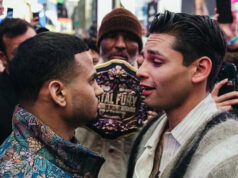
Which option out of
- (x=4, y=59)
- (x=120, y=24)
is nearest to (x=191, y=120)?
(x=120, y=24)

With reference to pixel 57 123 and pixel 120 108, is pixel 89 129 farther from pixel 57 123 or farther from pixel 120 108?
pixel 57 123

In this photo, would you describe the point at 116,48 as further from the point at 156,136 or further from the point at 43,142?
the point at 43,142

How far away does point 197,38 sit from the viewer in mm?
2316

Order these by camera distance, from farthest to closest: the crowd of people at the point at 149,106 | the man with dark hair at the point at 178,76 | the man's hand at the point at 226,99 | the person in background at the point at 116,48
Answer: the person in background at the point at 116,48
the man's hand at the point at 226,99
the man with dark hair at the point at 178,76
the crowd of people at the point at 149,106

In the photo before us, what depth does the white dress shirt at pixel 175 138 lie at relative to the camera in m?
2.25

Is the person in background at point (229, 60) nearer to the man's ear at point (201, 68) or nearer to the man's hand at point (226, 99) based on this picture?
the man's hand at point (226, 99)

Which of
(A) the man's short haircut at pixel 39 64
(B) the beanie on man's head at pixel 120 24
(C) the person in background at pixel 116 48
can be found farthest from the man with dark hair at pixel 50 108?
(B) the beanie on man's head at pixel 120 24

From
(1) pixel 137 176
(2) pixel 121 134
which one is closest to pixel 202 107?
(1) pixel 137 176

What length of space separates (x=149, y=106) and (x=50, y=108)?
648mm

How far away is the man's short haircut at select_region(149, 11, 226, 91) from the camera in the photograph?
232 centimetres

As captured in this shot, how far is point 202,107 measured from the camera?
229 centimetres

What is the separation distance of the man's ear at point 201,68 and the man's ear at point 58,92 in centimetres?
81

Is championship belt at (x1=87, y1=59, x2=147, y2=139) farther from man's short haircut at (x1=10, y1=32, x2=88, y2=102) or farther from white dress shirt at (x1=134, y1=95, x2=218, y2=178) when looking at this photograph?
man's short haircut at (x1=10, y1=32, x2=88, y2=102)

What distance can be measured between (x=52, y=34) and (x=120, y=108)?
0.84 m
